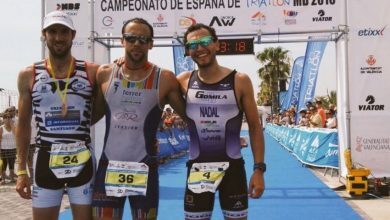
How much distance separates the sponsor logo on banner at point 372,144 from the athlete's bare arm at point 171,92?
20.0ft

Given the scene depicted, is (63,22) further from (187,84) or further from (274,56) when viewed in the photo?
(274,56)

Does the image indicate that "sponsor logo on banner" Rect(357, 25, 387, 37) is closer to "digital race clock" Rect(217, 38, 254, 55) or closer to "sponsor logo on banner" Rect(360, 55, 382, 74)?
"sponsor logo on banner" Rect(360, 55, 382, 74)

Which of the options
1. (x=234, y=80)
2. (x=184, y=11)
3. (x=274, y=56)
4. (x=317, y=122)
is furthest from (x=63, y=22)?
(x=274, y=56)

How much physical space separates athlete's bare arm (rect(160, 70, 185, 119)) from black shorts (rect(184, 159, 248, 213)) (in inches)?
17.4

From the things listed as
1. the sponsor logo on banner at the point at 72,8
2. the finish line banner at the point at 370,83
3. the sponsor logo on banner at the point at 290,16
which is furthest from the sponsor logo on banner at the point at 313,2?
the sponsor logo on banner at the point at 72,8

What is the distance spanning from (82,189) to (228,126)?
1.16 metres

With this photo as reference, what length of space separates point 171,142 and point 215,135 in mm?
12913

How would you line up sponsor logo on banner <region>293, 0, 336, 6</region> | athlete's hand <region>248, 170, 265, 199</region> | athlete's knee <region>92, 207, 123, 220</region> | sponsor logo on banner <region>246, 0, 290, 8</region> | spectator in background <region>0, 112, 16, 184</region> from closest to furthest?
athlete's knee <region>92, 207, 123, 220</region>
athlete's hand <region>248, 170, 265, 199</region>
sponsor logo on banner <region>293, 0, 336, 6</region>
sponsor logo on banner <region>246, 0, 290, 8</region>
spectator in background <region>0, 112, 16, 184</region>

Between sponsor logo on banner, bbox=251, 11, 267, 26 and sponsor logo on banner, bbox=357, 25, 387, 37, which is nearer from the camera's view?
sponsor logo on banner, bbox=357, 25, 387, 37

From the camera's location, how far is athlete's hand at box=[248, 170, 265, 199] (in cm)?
331

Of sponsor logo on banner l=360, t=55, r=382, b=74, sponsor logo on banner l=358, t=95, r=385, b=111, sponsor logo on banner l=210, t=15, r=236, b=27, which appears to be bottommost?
sponsor logo on banner l=358, t=95, r=385, b=111

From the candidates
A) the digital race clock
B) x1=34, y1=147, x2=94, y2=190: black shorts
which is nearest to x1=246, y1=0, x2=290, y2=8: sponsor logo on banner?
the digital race clock

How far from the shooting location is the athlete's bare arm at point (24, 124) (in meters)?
3.33

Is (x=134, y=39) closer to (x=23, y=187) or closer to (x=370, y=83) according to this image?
(x=23, y=187)
